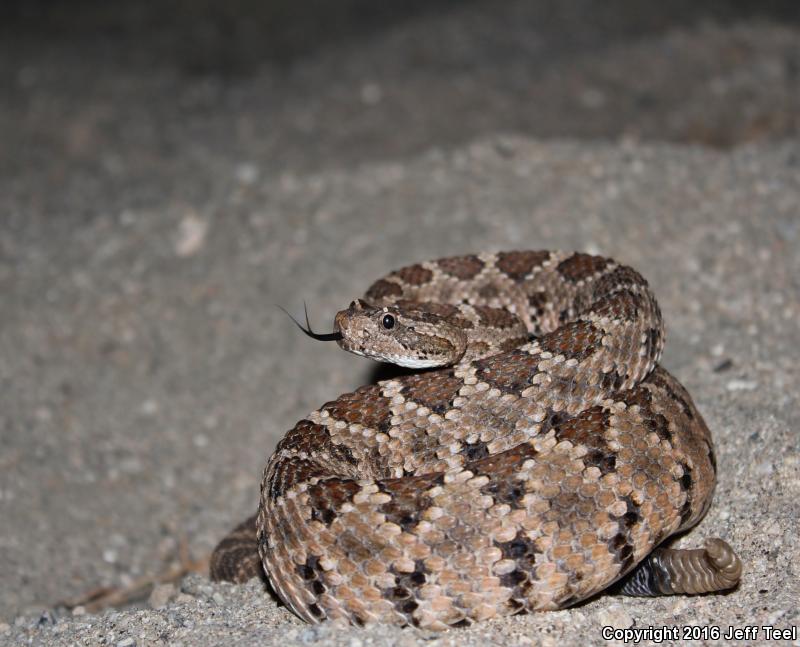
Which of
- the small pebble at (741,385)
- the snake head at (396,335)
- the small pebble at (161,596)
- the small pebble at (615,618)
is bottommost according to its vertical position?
the small pebble at (161,596)

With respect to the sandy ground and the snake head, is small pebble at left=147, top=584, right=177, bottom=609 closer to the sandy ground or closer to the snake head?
the sandy ground

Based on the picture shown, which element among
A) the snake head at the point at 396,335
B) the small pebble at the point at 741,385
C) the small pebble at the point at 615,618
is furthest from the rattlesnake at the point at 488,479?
the small pebble at the point at 741,385

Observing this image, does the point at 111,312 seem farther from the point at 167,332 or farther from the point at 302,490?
the point at 302,490

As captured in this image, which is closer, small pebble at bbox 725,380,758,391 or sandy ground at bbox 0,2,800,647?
sandy ground at bbox 0,2,800,647

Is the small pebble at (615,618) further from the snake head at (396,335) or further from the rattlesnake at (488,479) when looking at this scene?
the snake head at (396,335)

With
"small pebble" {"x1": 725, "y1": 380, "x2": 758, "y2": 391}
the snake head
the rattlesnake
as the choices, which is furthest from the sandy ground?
the snake head

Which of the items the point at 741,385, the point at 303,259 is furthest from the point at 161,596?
the point at 303,259
